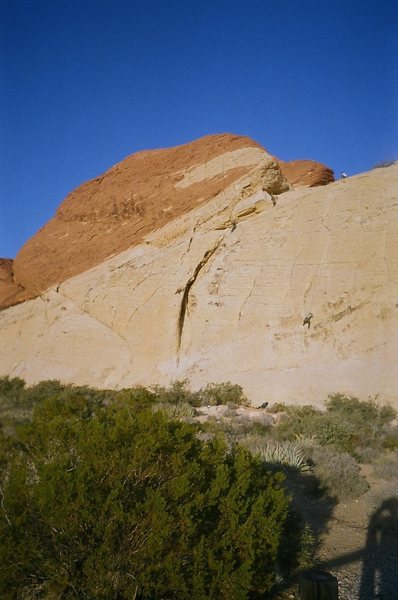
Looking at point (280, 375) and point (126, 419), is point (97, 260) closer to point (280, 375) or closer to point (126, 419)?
point (280, 375)

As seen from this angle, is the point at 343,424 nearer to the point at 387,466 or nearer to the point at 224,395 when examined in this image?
the point at 387,466

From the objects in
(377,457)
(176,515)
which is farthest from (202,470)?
(377,457)

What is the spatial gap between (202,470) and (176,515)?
0.41m

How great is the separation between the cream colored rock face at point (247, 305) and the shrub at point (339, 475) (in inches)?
235

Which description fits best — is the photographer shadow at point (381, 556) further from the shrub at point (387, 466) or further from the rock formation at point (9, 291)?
the rock formation at point (9, 291)

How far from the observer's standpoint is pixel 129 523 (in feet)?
11.6

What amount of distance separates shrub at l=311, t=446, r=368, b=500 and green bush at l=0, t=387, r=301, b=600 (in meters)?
3.80

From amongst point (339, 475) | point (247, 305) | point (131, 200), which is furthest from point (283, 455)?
point (131, 200)

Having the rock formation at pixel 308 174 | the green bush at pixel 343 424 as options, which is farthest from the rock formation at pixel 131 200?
the green bush at pixel 343 424

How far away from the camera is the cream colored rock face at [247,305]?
51.4 feet

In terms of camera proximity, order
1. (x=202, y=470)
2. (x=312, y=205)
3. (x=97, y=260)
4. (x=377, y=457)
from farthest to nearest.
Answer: (x=97, y=260), (x=312, y=205), (x=377, y=457), (x=202, y=470)

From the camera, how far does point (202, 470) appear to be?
392 cm

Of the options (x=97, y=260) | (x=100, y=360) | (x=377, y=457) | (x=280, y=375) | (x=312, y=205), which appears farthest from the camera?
(x=97, y=260)

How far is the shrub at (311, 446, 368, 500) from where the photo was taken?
7.49 metres
